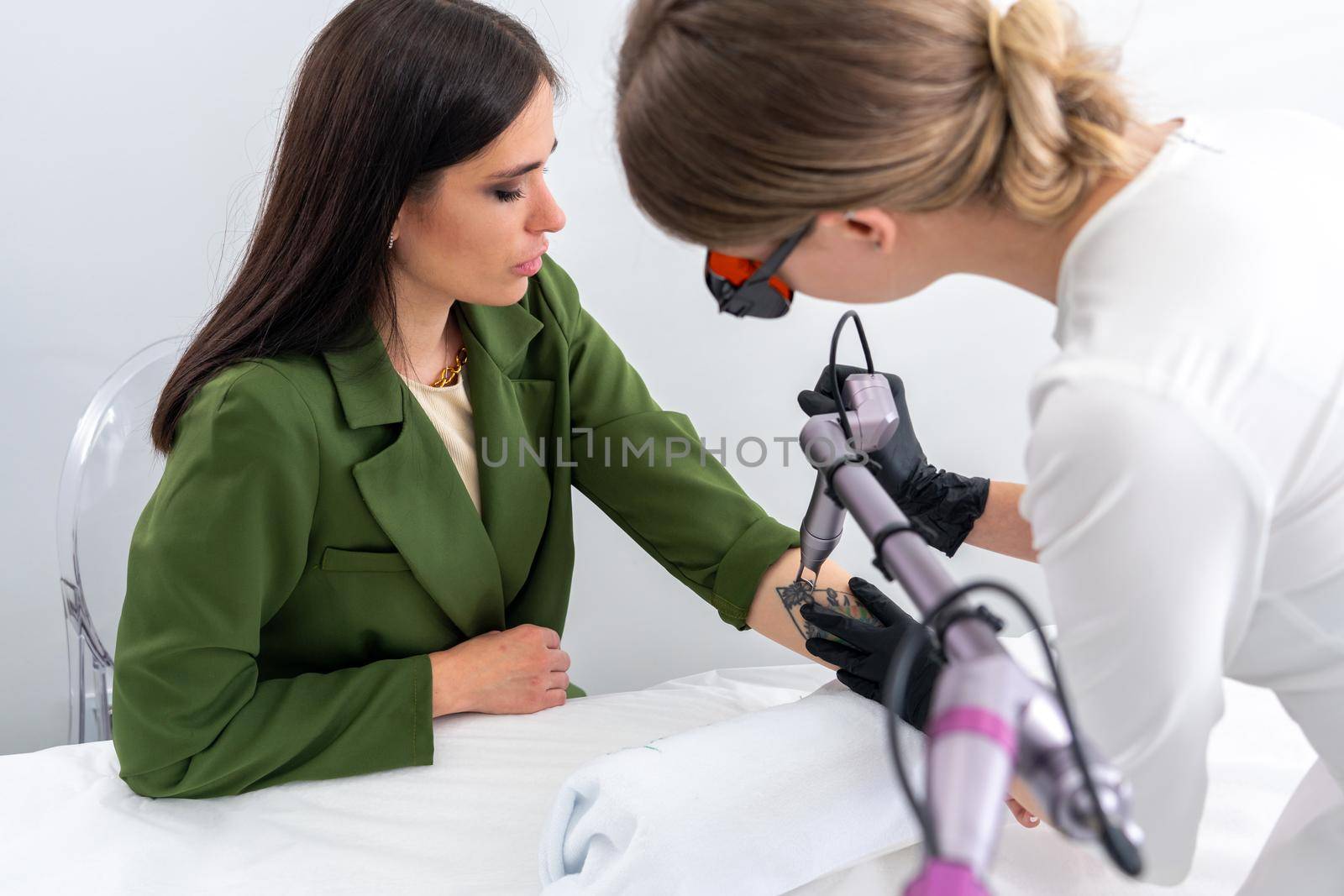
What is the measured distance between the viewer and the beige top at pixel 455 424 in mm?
1424

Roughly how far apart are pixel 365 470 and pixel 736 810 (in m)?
0.56

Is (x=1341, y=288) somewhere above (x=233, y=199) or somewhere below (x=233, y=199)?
above

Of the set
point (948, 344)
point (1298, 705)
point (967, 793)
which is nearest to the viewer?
point (967, 793)

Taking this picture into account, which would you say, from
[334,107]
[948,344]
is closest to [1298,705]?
[334,107]

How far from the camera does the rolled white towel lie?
3.29 feet

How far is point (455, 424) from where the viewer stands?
57.0 inches

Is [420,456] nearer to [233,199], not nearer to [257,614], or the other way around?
[257,614]

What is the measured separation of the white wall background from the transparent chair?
0.81 ft

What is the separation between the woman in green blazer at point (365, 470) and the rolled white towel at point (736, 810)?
247mm

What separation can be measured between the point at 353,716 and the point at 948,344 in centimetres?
123

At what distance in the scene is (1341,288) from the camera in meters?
0.72

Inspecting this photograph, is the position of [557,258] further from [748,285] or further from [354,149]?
[748,285]
